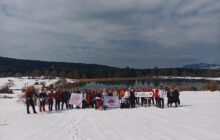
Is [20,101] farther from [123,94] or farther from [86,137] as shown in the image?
[86,137]

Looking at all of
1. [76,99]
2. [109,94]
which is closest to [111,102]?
[109,94]

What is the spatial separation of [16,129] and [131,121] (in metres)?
5.29

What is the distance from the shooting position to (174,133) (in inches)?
504

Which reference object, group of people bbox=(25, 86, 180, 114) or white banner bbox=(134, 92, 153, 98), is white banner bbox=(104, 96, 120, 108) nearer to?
group of people bbox=(25, 86, 180, 114)

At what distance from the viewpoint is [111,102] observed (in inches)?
981

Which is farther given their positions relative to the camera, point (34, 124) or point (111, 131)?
point (34, 124)

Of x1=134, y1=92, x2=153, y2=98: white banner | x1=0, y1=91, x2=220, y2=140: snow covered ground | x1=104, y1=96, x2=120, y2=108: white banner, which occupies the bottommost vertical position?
x1=0, y1=91, x2=220, y2=140: snow covered ground

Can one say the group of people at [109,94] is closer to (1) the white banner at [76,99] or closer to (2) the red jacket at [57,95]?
(2) the red jacket at [57,95]

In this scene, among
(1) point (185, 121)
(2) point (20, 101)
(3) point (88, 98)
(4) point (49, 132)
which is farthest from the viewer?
(2) point (20, 101)

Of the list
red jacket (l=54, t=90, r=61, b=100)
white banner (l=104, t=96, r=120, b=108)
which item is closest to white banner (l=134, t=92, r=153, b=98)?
white banner (l=104, t=96, r=120, b=108)

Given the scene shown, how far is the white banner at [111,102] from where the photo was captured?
24.8 meters

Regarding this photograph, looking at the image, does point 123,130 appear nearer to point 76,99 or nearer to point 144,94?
point 76,99

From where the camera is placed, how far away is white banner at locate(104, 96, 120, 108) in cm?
2477

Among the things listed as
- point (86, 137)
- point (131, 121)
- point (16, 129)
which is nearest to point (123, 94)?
point (131, 121)
